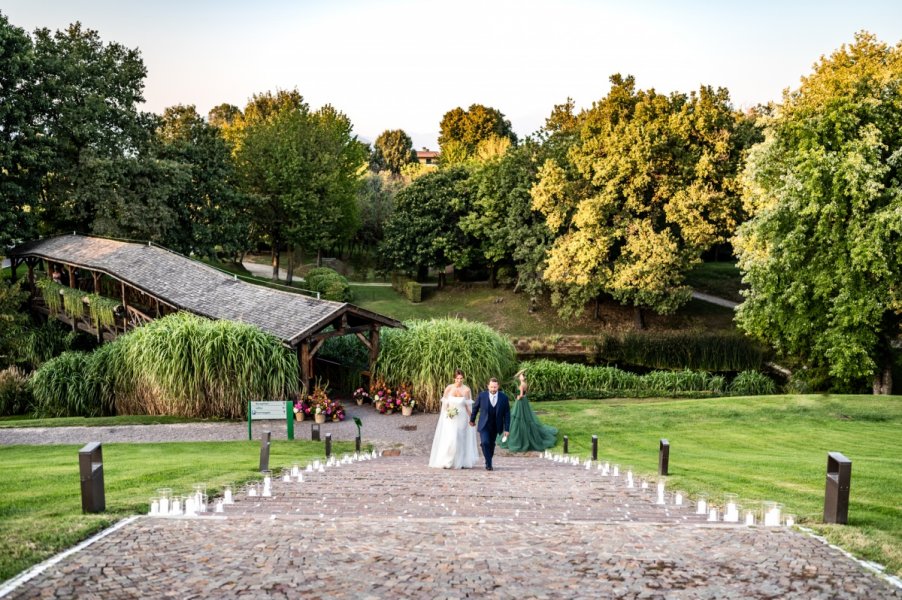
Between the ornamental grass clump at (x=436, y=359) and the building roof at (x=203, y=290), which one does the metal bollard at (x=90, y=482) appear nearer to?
the building roof at (x=203, y=290)

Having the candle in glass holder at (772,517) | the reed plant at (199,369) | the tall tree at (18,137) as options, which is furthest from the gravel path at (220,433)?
the tall tree at (18,137)

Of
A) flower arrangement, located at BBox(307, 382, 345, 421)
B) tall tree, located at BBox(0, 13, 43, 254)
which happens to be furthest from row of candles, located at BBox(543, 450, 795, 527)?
tall tree, located at BBox(0, 13, 43, 254)

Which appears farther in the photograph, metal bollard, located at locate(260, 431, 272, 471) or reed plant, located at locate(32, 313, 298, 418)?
reed plant, located at locate(32, 313, 298, 418)

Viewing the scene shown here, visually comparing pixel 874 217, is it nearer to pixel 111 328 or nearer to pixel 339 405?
pixel 339 405

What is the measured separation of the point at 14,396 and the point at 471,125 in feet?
191

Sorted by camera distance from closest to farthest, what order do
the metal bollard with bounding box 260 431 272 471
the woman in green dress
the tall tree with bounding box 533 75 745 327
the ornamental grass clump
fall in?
the metal bollard with bounding box 260 431 272 471
the woman in green dress
the ornamental grass clump
the tall tree with bounding box 533 75 745 327

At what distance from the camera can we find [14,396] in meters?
22.8

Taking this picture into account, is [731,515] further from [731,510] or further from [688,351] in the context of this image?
[688,351]

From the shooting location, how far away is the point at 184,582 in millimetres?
5250

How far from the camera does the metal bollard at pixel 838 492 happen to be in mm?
7520

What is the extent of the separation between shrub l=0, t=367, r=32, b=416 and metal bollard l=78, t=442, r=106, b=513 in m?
17.5

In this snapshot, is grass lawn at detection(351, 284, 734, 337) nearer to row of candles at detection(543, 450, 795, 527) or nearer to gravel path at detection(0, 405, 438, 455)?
gravel path at detection(0, 405, 438, 455)

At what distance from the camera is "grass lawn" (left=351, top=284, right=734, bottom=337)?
3894cm

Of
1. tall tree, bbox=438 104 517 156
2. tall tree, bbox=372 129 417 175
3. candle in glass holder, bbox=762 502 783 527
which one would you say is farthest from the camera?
tall tree, bbox=372 129 417 175
